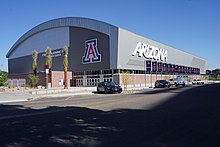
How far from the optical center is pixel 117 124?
948 centimetres

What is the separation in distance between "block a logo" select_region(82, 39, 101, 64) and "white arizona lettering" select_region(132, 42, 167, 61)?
8.26 m

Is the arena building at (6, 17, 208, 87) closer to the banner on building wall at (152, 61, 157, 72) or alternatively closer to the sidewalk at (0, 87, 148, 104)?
the banner on building wall at (152, 61, 157, 72)

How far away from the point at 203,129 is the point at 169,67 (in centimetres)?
7169

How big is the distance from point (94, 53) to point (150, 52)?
639 inches

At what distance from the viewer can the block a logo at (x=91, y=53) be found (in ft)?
189

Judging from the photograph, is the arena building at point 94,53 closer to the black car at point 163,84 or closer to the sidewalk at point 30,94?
the black car at point 163,84

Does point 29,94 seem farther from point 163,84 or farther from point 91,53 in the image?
point 91,53

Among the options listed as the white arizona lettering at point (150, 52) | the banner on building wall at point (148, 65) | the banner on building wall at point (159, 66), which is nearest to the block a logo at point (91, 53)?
the white arizona lettering at point (150, 52)

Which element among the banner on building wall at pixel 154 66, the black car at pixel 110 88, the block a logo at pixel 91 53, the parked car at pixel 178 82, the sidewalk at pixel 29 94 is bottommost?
the sidewalk at pixel 29 94

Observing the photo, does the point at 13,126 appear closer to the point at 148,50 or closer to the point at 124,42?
the point at 124,42

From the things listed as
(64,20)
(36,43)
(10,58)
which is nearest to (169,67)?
(64,20)

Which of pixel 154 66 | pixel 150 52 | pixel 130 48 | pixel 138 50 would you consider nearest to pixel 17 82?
pixel 130 48

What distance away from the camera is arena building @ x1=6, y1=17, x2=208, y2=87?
5552 centimetres

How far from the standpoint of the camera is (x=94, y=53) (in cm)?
5803
